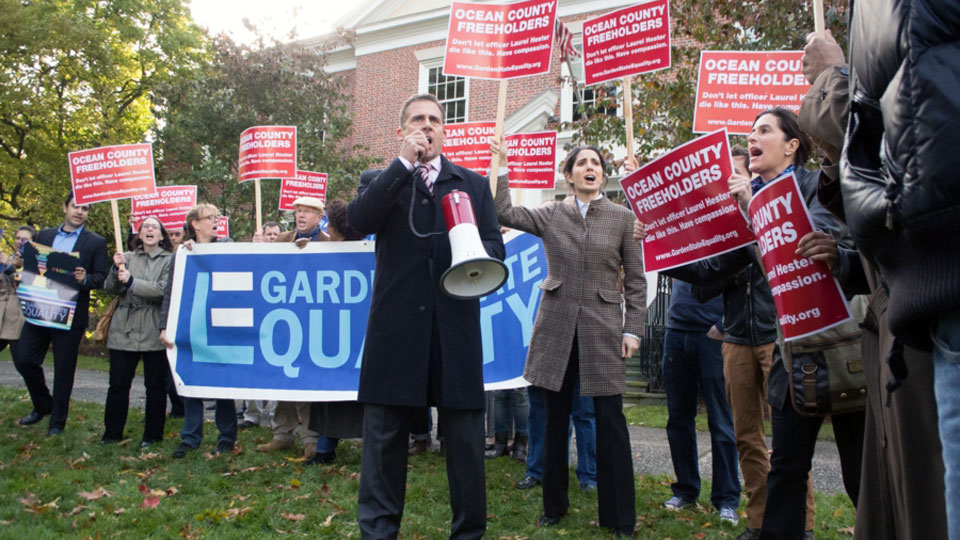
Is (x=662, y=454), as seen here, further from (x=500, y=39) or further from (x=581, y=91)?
(x=581, y=91)

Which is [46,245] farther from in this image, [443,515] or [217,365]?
[443,515]

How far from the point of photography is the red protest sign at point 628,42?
5668mm

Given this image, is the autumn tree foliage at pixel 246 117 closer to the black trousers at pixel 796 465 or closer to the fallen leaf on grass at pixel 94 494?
the fallen leaf on grass at pixel 94 494

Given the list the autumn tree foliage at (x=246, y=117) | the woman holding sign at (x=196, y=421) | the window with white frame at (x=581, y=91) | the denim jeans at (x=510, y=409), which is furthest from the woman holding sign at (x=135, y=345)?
the autumn tree foliage at (x=246, y=117)

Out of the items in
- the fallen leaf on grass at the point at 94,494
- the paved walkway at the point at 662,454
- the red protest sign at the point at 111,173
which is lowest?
the paved walkway at the point at 662,454

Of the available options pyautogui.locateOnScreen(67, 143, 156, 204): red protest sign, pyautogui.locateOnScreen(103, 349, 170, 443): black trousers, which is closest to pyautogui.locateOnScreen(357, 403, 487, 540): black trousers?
pyautogui.locateOnScreen(103, 349, 170, 443): black trousers

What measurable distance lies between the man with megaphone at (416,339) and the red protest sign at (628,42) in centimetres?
268

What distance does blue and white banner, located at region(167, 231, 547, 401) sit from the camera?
251 inches

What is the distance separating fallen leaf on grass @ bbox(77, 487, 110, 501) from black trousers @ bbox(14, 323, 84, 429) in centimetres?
223

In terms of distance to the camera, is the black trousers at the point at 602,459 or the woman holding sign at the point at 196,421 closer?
the black trousers at the point at 602,459

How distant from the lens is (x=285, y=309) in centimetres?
653

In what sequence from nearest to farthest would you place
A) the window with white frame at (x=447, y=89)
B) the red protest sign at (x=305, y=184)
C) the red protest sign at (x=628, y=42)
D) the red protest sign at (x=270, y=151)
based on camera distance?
the red protest sign at (x=628, y=42) < the red protest sign at (x=270, y=151) < the red protest sign at (x=305, y=184) < the window with white frame at (x=447, y=89)

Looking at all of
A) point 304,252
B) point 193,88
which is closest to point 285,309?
point 304,252

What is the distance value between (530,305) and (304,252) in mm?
2020
